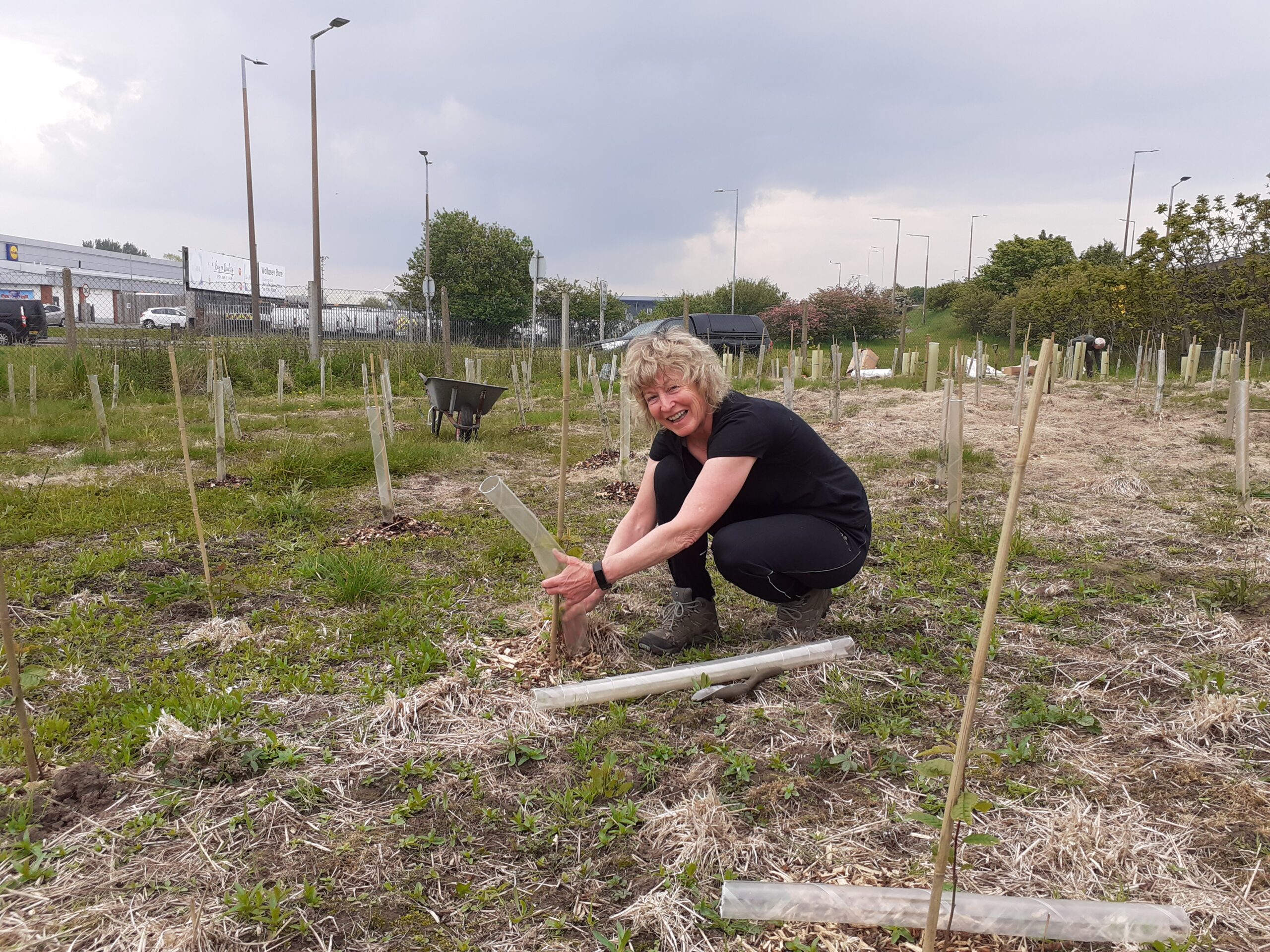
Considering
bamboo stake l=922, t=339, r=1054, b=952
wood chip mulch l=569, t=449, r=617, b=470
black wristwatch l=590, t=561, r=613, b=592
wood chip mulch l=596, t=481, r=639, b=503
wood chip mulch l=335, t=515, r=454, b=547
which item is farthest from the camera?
wood chip mulch l=569, t=449, r=617, b=470

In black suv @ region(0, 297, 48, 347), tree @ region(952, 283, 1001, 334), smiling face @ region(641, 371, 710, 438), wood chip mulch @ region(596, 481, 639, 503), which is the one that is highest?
tree @ region(952, 283, 1001, 334)

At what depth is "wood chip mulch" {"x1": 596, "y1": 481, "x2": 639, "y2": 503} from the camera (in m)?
5.26

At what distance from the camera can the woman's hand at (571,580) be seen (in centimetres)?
220

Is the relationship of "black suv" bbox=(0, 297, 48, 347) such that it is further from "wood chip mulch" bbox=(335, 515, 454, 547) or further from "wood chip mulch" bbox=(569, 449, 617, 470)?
"wood chip mulch" bbox=(335, 515, 454, 547)

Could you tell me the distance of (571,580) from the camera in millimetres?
2209

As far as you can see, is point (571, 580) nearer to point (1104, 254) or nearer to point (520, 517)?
point (520, 517)

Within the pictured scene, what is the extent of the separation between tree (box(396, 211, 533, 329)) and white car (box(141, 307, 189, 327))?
9.88 m

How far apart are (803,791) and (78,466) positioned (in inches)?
238

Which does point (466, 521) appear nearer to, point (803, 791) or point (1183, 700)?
point (803, 791)

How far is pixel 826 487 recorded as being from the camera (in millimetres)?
2578

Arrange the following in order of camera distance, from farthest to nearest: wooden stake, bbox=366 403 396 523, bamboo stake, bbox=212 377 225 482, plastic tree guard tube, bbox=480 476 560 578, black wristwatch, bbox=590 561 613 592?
bamboo stake, bbox=212 377 225 482, wooden stake, bbox=366 403 396 523, black wristwatch, bbox=590 561 613 592, plastic tree guard tube, bbox=480 476 560 578

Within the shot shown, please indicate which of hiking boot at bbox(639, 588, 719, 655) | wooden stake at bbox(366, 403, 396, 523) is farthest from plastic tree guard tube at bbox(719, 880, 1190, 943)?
wooden stake at bbox(366, 403, 396, 523)

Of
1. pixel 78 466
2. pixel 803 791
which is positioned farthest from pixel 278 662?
pixel 78 466

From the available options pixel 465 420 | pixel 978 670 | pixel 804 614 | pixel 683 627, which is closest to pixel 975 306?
pixel 465 420
